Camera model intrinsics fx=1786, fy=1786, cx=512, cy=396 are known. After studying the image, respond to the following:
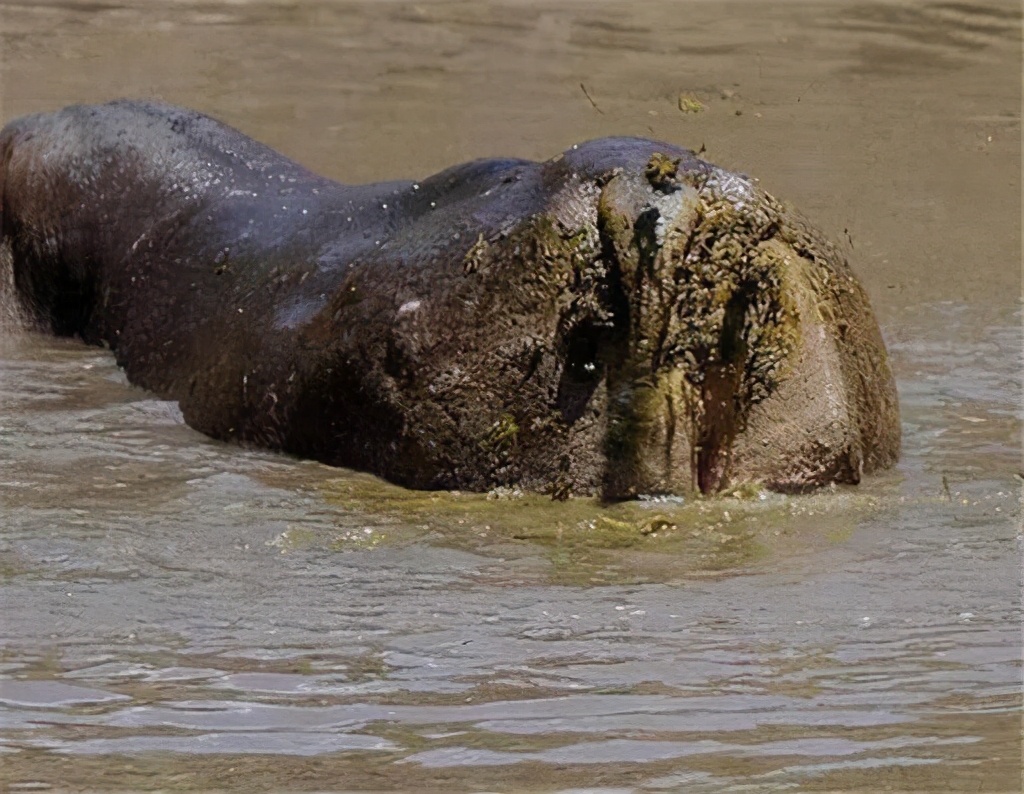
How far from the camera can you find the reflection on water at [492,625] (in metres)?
3.29

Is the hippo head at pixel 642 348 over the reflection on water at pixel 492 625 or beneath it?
over

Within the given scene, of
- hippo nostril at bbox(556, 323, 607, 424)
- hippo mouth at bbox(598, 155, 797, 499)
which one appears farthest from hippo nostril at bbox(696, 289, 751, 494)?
hippo nostril at bbox(556, 323, 607, 424)

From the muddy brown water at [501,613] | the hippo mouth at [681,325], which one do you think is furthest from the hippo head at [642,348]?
the muddy brown water at [501,613]

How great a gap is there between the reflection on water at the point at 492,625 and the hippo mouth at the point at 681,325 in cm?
17

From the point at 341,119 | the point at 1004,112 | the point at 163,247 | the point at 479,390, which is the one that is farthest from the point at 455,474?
the point at 1004,112

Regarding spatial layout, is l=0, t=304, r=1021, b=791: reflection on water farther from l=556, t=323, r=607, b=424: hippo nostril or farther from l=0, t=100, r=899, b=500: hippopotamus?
l=556, t=323, r=607, b=424: hippo nostril

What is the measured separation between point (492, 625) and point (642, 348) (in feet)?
3.31

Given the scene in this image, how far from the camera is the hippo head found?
461 cm

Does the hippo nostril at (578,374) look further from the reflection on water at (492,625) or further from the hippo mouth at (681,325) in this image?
the reflection on water at (492,625)

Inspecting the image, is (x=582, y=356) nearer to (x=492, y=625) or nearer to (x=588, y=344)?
(x=588, y=344)

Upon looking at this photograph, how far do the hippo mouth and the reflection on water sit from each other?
171 millimetres

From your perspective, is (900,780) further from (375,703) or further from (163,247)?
(163,247)

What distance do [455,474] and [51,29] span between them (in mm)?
7247

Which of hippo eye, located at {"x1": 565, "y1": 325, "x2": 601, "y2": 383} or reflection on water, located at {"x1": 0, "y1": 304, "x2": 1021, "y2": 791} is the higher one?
hippo eye, located at {"x1": 565, "y1": 325, "x2": 601, "y2": 383}
